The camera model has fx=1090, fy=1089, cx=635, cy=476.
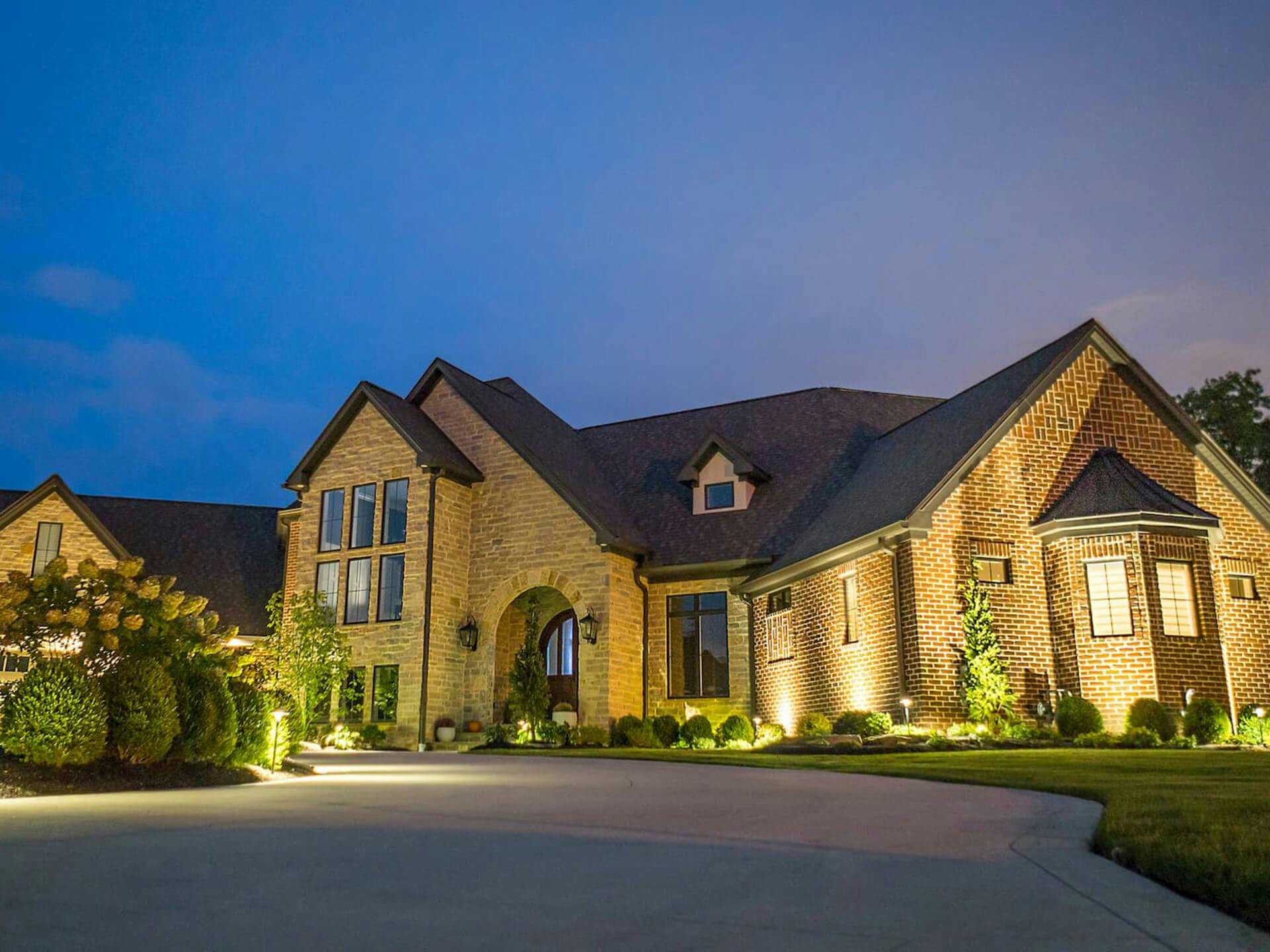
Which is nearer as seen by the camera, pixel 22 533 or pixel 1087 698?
pixel 1087 698

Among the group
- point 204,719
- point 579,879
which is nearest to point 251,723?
point 204,719

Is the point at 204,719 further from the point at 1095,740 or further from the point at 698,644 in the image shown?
the point at 698,644

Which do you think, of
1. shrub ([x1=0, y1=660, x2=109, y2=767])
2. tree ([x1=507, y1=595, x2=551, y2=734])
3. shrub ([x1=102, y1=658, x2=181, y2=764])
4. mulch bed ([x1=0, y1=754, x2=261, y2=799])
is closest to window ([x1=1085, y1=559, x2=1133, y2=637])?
tree ([x1=507, y1=595, x2=551, y2=734])

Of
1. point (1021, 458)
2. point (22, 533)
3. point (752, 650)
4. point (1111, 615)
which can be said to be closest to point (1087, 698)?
point (1111, 615)

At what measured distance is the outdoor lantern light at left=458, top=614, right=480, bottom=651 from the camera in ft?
90.5

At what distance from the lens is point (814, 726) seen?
71.4 feet

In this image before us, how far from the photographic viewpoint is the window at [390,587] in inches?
1082

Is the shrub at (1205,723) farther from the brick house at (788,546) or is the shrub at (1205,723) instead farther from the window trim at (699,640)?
the window trim at (699,640)

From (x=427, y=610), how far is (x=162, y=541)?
14771mm

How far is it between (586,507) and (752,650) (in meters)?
5.34

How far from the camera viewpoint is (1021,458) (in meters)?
21.2

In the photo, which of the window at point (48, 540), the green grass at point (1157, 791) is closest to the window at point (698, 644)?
the green grass at point (1157, 791)

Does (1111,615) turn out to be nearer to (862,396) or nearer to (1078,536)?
(1078,536)

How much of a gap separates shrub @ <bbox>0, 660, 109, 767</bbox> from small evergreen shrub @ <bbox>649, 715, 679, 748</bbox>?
14197mm
